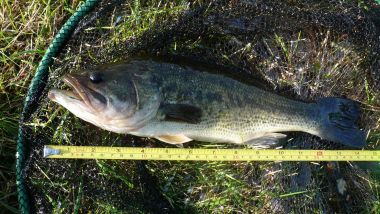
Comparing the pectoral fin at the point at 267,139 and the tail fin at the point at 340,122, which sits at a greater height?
the tail fin at the point at 340,122

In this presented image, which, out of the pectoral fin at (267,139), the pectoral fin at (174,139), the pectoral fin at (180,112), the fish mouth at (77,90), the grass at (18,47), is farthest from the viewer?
the grass at (18,47)

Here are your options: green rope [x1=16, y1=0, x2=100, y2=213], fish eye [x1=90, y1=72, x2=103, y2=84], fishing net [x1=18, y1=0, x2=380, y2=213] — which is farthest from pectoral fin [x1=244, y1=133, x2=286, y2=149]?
green rope [x1=16, y1=0, x2=100, y2=213]

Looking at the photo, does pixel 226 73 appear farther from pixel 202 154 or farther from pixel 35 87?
pixel 35 87

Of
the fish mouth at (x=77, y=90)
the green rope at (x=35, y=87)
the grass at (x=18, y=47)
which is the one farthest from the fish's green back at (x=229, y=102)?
the grass at (x=18, y=47)

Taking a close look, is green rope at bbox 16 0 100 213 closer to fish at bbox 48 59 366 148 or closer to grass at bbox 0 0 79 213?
grass at bbox 0 0 79 213

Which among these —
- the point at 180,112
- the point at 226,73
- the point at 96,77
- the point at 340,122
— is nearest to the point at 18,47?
the point at 96,77

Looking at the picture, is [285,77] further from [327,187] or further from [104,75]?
[104,75]

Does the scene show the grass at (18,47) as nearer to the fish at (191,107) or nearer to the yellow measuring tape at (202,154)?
the yellow measuring tape at (202,154)
